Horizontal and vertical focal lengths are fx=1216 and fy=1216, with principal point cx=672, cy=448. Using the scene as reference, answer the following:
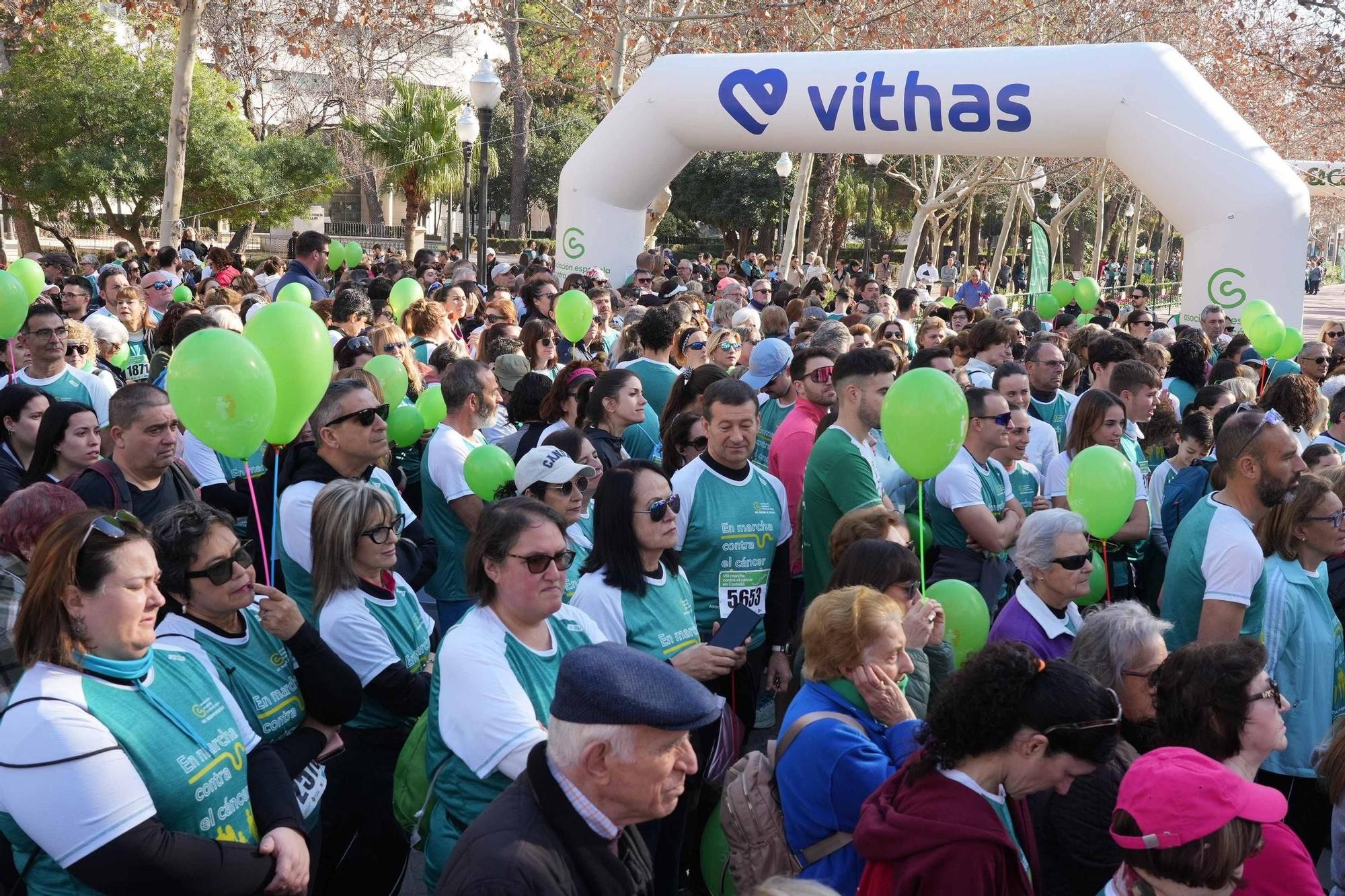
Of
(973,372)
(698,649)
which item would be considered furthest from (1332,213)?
(698,649)

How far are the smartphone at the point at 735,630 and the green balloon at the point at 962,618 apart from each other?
65cm

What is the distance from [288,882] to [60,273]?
11.2 meters

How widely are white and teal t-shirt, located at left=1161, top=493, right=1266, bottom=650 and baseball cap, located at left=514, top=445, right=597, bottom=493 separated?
2085 mm

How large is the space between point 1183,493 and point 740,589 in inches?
94.5

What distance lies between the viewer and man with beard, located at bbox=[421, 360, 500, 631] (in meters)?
5.22

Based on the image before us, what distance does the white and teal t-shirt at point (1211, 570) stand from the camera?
4039 millimetres

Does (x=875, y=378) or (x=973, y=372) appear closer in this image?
(x=875, y=378)

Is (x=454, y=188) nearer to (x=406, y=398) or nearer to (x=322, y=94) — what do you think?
(x=322, y=94)

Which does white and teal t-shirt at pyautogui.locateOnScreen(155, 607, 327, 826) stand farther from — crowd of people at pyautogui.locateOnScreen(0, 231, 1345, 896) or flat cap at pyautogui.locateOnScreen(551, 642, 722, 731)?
flat cap at pyautogui.locateOnScreen(551, 642, 722, 731)

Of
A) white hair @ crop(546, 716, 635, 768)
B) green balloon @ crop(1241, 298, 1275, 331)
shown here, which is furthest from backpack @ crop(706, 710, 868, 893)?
green balloon @ crop(1241, 298, 1275, 331)

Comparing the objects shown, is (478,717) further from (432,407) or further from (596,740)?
(432,407)

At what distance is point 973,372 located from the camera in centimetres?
728

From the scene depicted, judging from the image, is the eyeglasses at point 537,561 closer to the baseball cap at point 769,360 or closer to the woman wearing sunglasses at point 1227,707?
the woman wearing sunglasses at point 1227,707

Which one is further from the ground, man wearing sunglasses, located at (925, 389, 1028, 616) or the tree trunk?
the tree trunk
